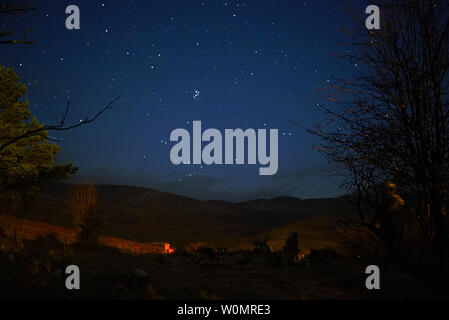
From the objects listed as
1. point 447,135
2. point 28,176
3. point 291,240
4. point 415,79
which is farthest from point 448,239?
point 28,176

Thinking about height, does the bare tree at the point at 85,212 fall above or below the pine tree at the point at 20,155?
below

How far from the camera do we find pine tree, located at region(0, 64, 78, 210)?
1197cm

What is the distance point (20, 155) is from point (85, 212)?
150 inches

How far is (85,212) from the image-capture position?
1386 cm

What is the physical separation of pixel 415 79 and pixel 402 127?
80 cm

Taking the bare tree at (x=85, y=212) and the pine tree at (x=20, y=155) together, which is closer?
the pine tree at (x=20, y=155)

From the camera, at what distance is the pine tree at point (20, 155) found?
1197cm

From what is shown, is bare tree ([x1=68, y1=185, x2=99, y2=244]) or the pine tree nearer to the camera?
the pine tree

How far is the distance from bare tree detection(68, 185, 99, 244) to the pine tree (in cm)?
113

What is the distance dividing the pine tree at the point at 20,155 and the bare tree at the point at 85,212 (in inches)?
44.5

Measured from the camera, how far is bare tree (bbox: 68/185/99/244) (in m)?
13.7

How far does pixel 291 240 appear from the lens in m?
10.9

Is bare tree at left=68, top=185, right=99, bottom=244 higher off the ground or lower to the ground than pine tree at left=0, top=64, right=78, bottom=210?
lower
